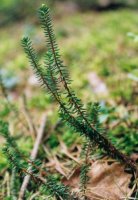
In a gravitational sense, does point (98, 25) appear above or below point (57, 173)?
above

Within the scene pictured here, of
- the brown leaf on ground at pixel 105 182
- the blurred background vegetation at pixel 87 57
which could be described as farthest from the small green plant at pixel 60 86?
the blurred background vegetation at pixel 87 57

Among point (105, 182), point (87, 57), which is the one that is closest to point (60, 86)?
point (105, 182)

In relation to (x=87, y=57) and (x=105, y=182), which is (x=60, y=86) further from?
(x=87, y=57)

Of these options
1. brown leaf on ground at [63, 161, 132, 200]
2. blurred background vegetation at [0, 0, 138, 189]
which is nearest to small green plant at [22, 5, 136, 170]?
brown leaf on ground at [63, 161, 132, 200]

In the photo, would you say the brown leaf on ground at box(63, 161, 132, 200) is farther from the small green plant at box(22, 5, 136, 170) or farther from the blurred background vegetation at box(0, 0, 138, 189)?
the blurred background vegetation at box(0, 0, 138, 189)

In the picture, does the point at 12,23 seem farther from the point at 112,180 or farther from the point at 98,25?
the point at 112,180

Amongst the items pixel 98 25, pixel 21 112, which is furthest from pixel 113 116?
pixel 98 25
